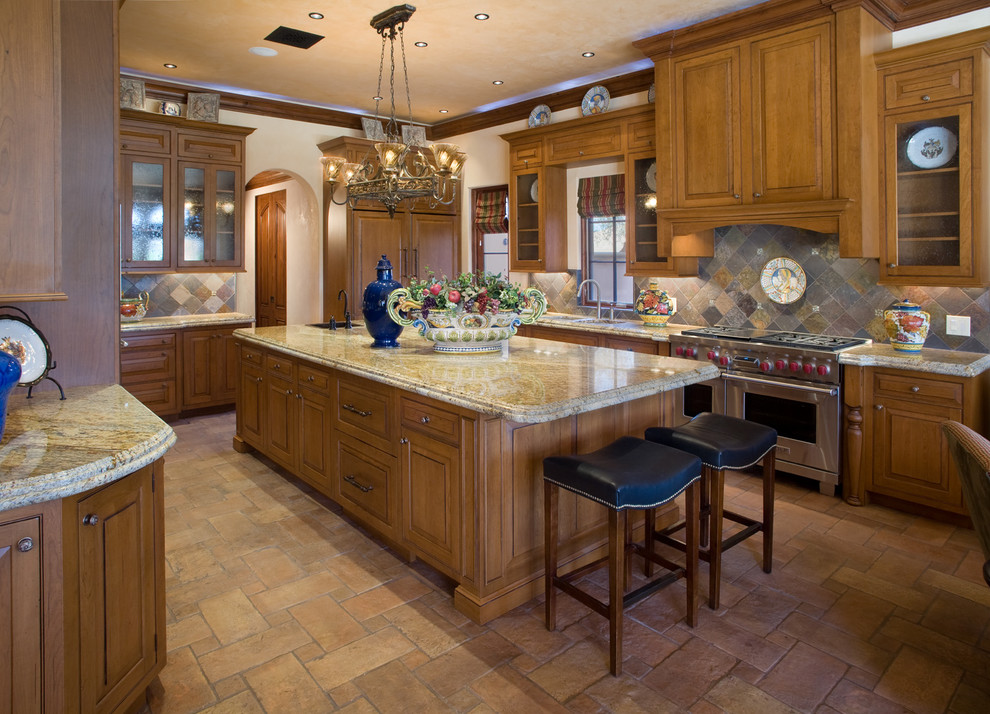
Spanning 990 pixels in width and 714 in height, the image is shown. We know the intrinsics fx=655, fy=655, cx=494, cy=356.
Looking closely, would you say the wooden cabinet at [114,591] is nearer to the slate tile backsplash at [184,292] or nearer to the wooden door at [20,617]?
the wooden door at [20,617]

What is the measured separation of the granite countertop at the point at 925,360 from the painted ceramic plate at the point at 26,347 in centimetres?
390

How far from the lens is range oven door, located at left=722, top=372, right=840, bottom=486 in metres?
→ 3.94

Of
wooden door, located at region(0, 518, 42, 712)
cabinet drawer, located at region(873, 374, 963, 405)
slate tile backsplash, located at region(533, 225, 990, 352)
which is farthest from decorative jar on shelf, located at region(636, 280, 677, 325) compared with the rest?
Answer: wooden door, located at region(0, 518, 42, 712)

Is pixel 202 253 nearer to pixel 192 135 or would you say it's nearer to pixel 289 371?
pixel 192 135

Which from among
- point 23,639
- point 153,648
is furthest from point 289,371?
point 23,639

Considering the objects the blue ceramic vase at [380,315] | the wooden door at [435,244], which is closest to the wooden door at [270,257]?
the wooden door at [435,244]

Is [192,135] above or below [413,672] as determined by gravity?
above

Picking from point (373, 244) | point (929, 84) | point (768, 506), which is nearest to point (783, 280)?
point (929, 84)

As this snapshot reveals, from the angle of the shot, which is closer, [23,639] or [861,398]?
[23,639]

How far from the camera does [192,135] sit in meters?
5.81

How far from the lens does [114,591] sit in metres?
1.76

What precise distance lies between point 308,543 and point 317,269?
13.6ft

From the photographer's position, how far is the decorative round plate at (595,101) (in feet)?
18.7

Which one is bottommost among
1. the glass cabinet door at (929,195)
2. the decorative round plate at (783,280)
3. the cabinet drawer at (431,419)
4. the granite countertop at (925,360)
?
the cabinet drawer at (431,419)
